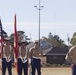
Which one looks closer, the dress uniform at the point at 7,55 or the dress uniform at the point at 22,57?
the dress uniform at the point at 22,57

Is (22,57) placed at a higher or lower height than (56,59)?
A: higher

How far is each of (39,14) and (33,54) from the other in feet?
139

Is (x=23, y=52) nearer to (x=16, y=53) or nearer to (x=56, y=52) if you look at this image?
(x=16, y=53)

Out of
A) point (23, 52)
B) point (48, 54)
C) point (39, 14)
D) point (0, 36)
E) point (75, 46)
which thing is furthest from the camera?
point (48, 54)

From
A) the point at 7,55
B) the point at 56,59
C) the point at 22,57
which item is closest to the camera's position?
Result: the point at 22,57

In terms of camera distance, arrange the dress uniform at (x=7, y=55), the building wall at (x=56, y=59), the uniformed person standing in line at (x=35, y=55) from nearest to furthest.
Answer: the dress uniform at (x=7, y=55)
the uniformed person standing in line at (x=35, y=55)
the building wall at (x=56, y=59)

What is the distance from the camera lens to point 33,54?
56.0 ft

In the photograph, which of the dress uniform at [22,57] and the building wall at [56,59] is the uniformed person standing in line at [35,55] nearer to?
the dress uniform at [22,57]

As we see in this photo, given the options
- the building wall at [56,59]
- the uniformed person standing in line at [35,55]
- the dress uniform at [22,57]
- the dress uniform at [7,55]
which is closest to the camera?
the dress uniform at [22,57]

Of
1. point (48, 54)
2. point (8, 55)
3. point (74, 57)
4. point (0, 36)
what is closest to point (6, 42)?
point (8, 55)

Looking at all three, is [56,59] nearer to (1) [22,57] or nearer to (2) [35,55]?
(2) [35,55]

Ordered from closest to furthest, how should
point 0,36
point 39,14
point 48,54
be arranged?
1. point 0,36
2. point 39,14
3. point 48,54

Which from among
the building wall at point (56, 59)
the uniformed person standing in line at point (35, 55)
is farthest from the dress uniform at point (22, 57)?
the building wall at point (56, 59)

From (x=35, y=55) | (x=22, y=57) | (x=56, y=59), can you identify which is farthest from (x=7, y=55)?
(x=56, y=59)
